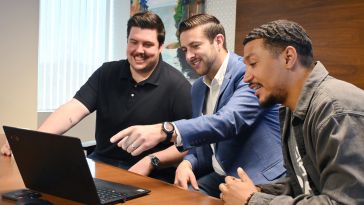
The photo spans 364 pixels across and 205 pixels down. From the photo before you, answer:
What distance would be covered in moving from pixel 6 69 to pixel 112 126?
1069mm

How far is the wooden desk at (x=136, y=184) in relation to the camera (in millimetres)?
1211

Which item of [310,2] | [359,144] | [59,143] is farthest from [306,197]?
[310,2]

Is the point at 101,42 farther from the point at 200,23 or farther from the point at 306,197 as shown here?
the point at 306,197

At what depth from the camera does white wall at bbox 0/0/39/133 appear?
9.32ft

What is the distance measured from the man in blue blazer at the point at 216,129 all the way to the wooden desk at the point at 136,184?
0.51ft

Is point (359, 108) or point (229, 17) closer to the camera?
point (359, 108)

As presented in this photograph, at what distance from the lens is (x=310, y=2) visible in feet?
7.88

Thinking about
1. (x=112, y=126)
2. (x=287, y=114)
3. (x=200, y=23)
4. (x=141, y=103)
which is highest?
(x=200, y=23)

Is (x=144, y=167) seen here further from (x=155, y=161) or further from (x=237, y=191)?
(x=237, y=191)

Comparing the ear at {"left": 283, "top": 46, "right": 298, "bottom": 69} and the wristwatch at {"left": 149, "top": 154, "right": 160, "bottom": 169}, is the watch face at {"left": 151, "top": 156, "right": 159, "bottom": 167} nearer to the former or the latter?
the wristwatch at {"left": 149, "top": 154, "right": 160, "bottom": 169}

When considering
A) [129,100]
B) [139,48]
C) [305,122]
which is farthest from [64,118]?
[305,122]

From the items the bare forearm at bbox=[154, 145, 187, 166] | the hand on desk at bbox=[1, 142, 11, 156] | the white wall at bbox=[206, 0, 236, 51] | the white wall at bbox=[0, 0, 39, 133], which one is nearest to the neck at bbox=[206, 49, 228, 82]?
the bare forearm at bbox=[154, 145, 187, 166]

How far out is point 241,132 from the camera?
1785 mm

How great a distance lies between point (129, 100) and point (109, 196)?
1.13m
